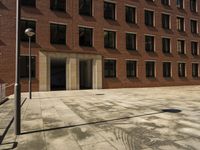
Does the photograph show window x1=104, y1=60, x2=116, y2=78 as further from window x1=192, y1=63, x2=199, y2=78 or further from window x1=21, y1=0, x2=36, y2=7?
window x1=192, y1=63, x2=199, y2=78

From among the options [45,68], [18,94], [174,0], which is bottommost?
[18,94]

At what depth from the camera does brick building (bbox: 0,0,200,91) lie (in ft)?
70.8

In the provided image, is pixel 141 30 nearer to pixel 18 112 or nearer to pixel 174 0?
pixel 174 0

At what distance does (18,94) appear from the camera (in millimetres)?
6211

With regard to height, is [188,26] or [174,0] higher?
[174,0]

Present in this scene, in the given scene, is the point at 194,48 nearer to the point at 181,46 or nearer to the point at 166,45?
the point at 181,46

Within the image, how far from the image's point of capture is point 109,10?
26.8 metres

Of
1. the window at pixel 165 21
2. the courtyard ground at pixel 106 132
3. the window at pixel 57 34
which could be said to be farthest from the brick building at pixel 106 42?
the courtyard ground at pixel 106 132

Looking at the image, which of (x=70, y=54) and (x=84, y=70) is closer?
(x=70, y=54)

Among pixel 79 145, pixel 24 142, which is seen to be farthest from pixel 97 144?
pixel 24 142

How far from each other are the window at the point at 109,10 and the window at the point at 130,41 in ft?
11.5

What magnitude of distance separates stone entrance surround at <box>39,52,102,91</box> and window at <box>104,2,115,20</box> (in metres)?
6.04

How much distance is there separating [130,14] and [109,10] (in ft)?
11.7

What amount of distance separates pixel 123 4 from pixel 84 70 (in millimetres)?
11138
